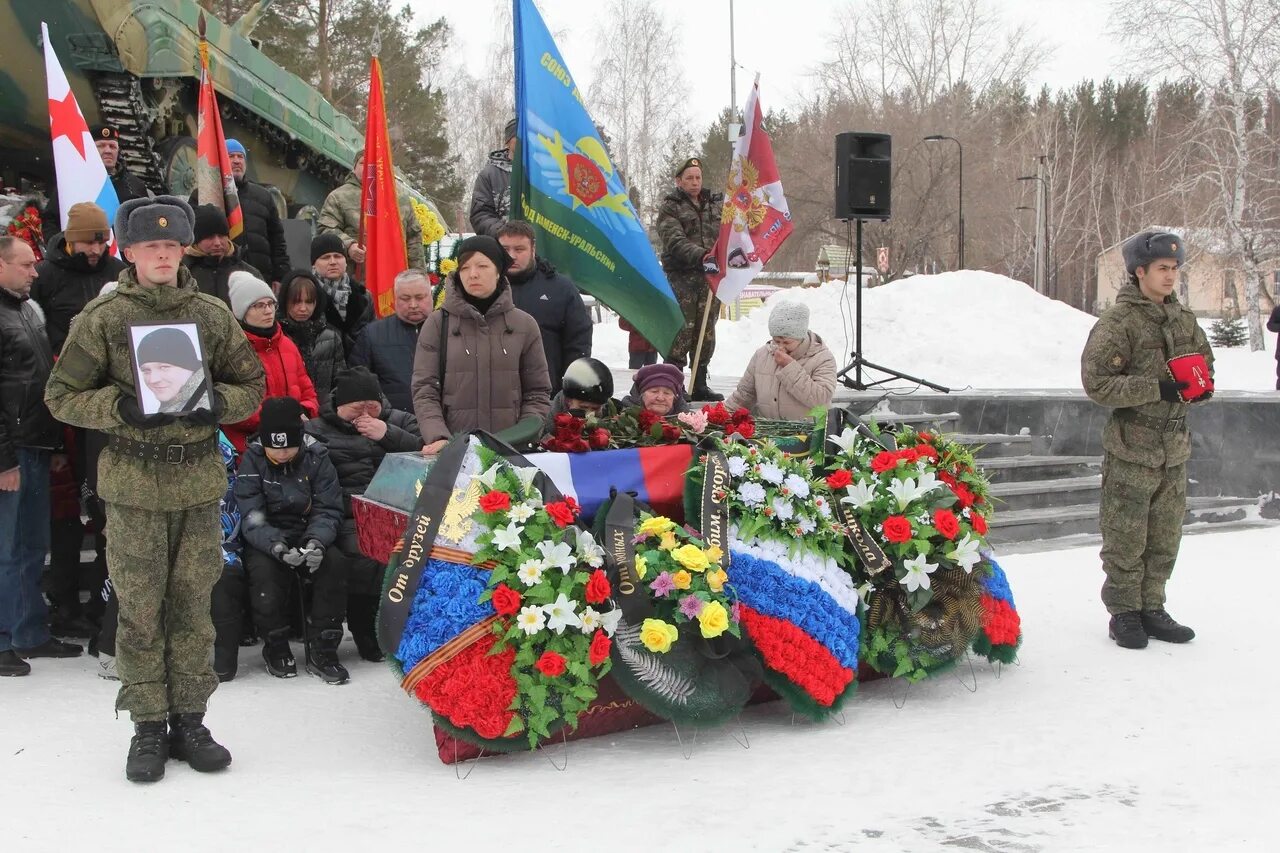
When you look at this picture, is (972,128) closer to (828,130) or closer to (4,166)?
(828,130)

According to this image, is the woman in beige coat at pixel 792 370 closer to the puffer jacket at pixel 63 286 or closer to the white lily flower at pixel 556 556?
the white lily flower at pixel 556 556

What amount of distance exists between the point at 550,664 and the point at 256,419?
2.31 m

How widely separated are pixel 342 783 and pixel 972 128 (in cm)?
4313

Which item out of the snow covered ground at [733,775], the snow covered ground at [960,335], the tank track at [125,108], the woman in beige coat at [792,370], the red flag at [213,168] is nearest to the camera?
the snow covered ground at [733,775]

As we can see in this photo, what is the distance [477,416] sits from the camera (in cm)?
510

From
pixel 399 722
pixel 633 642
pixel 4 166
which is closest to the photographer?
pixel 633 642

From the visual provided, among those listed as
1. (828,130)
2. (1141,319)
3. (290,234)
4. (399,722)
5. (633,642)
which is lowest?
(399,722)

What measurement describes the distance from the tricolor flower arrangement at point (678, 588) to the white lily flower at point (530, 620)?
0.34m

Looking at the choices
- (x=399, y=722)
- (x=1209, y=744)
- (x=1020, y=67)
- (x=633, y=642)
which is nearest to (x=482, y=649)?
(x=633, y=642)

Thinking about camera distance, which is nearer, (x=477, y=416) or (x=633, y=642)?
(x=633, y=642)

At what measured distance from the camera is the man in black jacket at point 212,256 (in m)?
6.06

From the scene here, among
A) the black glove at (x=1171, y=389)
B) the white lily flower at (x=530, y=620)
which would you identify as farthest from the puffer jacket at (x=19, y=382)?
the black glove at (x=1171, y=389)

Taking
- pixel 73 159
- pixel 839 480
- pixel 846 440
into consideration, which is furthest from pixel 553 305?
pixel 73 159

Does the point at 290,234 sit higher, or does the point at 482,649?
the point at 290,234
